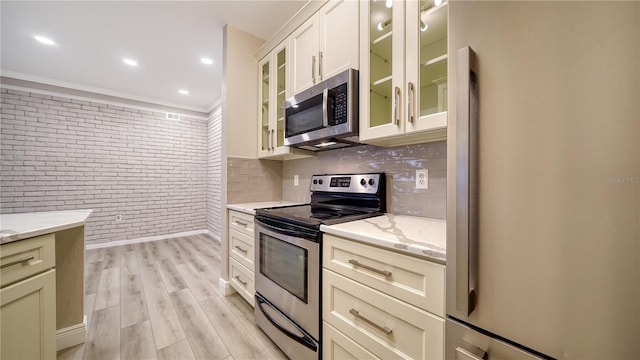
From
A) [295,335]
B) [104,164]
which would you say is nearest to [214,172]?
[104,164]

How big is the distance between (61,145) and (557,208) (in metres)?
5.51

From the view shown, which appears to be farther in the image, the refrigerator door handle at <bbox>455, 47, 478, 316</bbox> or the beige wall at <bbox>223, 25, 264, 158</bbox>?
the beige wall at <bbox>223, 25, 264, 158</bbox>

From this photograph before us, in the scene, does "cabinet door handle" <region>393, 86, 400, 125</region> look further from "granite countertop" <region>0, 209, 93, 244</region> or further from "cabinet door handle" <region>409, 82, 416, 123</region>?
"granite countertop" <region>0, 209, 93, 244</region>

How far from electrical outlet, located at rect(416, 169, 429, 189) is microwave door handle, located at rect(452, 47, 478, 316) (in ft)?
2.75

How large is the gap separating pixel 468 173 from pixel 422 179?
863mm

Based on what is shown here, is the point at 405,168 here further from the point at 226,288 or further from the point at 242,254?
the point at 226,288

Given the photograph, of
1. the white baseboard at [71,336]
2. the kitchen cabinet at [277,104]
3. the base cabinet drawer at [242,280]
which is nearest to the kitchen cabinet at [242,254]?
the base cabinet drawer at [242,280]

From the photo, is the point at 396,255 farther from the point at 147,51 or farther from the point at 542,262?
the point at 147,51

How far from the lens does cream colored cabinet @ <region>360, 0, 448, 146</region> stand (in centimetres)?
120

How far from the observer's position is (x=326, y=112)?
61.6 inches

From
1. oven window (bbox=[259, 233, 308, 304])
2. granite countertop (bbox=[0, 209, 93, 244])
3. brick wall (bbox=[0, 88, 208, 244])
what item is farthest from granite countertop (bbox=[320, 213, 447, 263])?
brick wall (bbox=[0, 88, 208, 244])

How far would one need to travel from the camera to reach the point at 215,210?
4480 mm

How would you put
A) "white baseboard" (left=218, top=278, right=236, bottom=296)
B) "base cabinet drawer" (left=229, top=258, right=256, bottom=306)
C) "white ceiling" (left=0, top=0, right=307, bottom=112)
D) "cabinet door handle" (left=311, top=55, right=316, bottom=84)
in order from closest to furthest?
"cabinet door handle" (left=311, top=55, right=316, bottom=84) → "base cabinet drawer" (left=229, top=258, right=256, bottom=306) → "white ceiling" (left=0, top=0, right=307, bottom=112) → "white baseboard" (left=218, top=278, right=236, bottom=296)

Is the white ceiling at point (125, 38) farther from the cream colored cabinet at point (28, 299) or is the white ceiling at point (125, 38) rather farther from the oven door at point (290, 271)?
the cream colored cabinet at point (28, 299)
